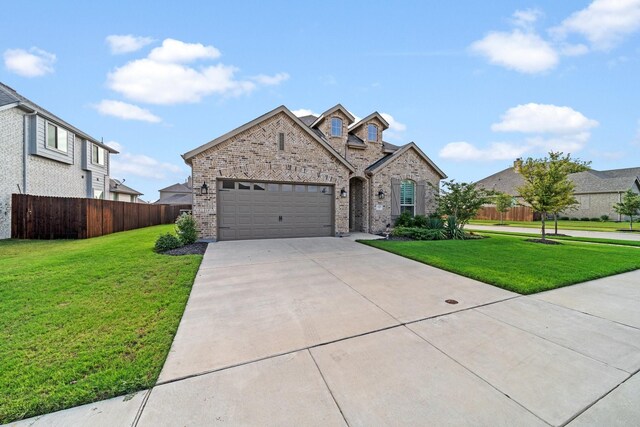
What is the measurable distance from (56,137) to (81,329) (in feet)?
57.2

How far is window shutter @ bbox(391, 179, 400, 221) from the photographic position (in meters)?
13.6

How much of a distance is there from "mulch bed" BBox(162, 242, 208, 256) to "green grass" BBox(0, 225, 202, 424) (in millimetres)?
1723

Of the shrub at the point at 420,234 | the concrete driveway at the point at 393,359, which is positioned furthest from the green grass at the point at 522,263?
the shrub at the point at 420,234

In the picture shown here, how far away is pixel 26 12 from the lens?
27.8ft

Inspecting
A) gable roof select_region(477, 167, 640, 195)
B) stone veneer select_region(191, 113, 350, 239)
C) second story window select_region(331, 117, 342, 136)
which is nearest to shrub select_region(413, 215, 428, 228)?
stone veneer select_region(191, 113, 350, 239)

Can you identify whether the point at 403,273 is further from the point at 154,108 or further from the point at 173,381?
the point at 154,108

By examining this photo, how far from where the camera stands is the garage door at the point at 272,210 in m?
10.4

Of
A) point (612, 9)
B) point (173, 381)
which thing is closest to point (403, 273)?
point (173, 381)

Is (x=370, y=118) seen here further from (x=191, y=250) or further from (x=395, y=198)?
(x=191, y=250)

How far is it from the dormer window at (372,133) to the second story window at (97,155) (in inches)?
749

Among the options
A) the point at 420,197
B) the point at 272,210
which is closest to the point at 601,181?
the point at 420,197

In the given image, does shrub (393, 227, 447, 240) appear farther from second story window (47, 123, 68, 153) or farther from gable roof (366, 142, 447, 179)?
second story window (47, 123, 68, 153)

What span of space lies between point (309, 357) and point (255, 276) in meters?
3.17

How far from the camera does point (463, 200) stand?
474 inches
